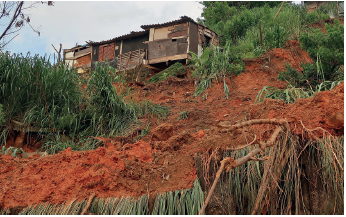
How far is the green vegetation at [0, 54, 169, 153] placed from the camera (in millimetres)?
5953

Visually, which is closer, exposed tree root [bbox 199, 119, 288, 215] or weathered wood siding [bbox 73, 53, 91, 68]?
exposed tree root [bbox 199, 119, 288, 215]

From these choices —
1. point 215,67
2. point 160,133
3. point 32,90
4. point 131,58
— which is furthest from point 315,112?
point 131,58

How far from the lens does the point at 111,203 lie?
3344 millimetres

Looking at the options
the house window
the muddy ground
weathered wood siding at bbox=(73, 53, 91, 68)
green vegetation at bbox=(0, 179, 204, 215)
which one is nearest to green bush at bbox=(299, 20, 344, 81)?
the muddy ground

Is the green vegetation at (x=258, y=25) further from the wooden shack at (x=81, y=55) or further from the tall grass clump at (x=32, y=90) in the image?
the wooden shack at (x=81, y=55)

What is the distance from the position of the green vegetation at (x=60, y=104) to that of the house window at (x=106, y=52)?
37.4 feet

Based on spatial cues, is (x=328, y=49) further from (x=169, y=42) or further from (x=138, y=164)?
(x=169, y=42)

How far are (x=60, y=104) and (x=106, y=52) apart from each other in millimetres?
12256

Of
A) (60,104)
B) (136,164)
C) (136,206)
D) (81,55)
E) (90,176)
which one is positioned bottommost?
(136,206)

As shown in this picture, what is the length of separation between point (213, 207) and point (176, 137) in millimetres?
1385

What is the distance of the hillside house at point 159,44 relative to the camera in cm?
1537

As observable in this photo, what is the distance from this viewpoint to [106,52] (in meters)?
18.2

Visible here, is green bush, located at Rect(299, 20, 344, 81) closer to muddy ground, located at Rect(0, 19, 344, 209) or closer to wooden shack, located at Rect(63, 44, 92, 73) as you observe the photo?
muddy ground, located at Rect(0, 19, 344, 209)

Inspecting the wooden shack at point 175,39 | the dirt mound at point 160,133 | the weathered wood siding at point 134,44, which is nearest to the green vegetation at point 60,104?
the dirt mound at point 160,133
